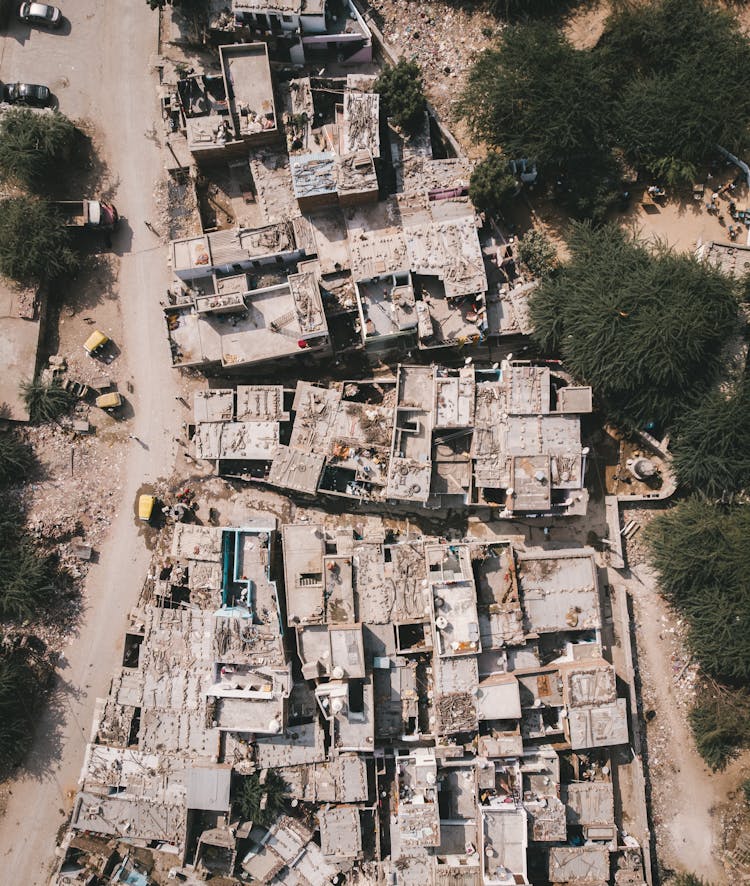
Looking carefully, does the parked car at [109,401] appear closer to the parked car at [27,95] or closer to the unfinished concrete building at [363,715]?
the unfinished concrete building at [363,715]

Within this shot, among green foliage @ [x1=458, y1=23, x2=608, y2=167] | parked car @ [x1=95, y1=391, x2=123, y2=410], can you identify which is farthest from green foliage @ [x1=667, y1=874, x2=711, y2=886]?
parked car @ [x1=95, y1=391, x2=123, y2=410]

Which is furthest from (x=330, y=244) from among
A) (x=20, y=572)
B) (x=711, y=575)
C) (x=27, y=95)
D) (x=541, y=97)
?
(x=711, y=575)

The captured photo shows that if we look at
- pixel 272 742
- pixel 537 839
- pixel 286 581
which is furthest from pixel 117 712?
pixel 537 839

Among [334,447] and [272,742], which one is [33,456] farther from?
[272,742]

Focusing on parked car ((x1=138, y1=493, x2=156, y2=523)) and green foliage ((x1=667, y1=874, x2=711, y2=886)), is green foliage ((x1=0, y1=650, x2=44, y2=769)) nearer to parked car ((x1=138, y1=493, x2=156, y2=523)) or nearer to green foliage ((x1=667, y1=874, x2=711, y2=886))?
parked car ((x1=138, y1=493, x2=156, y2=523))

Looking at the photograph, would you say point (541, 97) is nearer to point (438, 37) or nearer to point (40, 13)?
point (438, 37)

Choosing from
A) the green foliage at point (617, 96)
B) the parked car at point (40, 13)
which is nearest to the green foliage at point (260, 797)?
the green foliage at point (617, 96)
